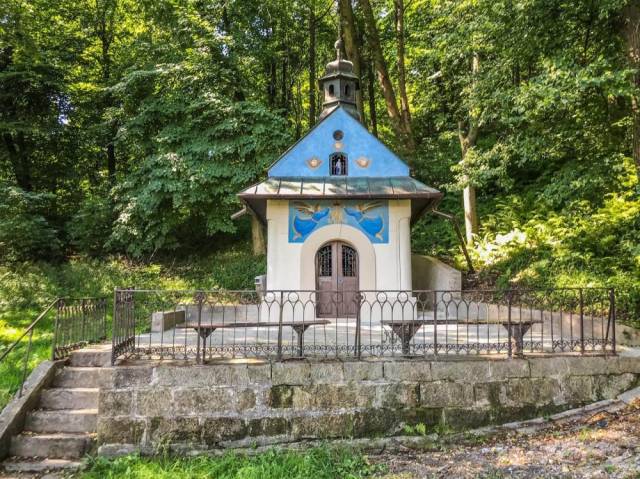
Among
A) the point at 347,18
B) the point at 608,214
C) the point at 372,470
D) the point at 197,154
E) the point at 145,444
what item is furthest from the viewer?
the point at 347,18

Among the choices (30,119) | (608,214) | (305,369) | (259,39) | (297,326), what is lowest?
(305,369)

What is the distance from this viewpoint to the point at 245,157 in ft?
49.4

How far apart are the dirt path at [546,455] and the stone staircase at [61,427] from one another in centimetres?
379

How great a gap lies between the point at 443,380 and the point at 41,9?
21260mm

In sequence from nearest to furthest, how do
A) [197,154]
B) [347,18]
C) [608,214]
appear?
[608,214] → [197,154] → [347,18]

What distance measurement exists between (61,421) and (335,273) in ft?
22.1

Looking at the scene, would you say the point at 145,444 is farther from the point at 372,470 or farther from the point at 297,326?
the point at 372,470

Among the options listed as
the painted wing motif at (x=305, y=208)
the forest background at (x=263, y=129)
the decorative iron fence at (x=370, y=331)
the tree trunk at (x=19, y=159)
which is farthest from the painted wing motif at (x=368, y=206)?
the tree trunk at (x=19, y=159)

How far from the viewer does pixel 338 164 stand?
1177 centimetres

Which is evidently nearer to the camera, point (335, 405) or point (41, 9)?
point (335, 405)

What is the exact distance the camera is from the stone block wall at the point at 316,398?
5.85m

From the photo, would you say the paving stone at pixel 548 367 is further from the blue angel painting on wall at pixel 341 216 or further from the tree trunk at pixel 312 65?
the tree trunk at pixel 312 65

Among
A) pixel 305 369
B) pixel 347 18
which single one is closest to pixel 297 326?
pixel 305 369

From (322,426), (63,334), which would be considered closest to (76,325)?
(63,334)
